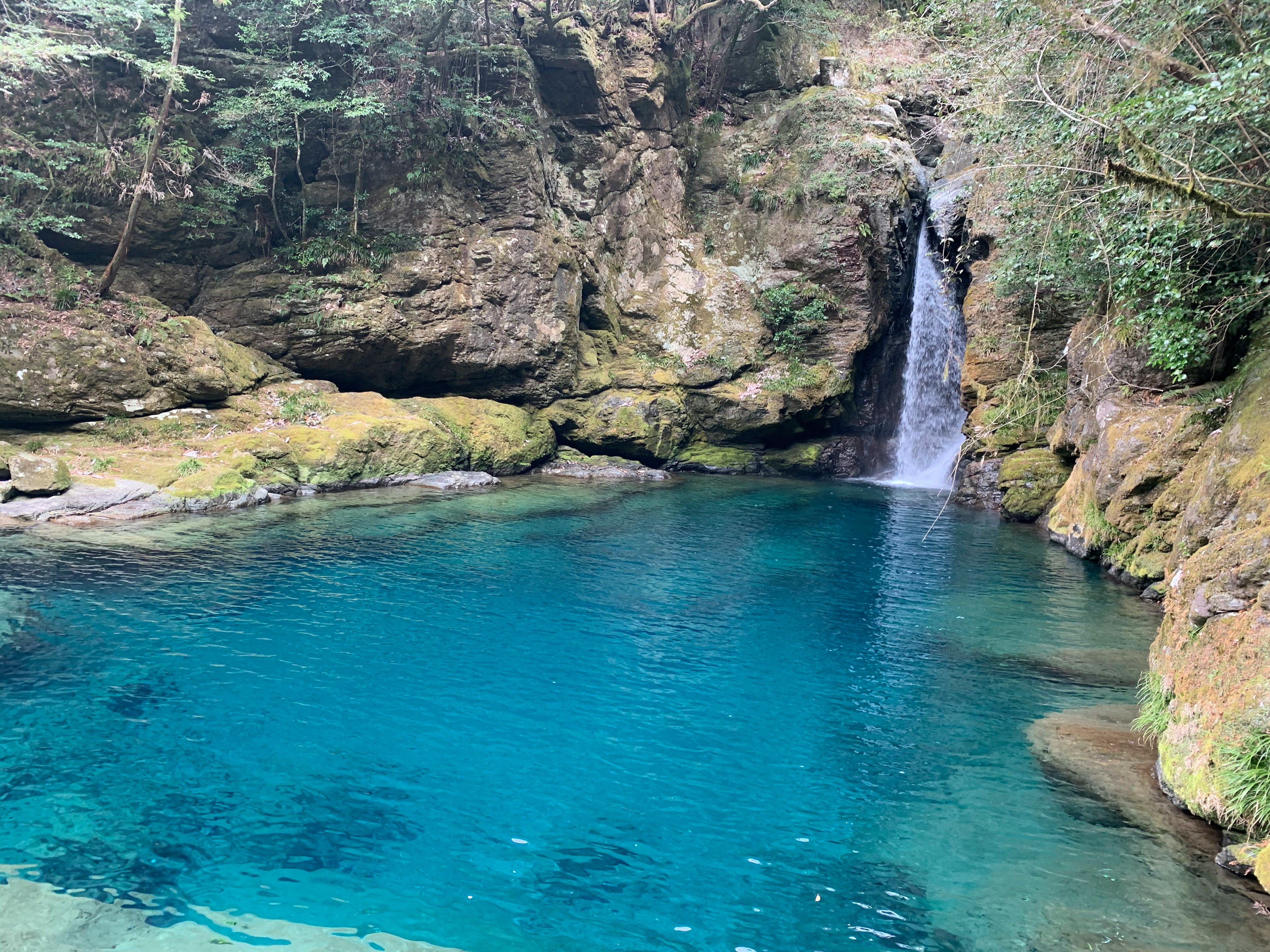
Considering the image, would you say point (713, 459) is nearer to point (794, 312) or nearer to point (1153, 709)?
point (794, 312)

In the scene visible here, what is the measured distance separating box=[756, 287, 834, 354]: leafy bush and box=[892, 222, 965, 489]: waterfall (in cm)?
316

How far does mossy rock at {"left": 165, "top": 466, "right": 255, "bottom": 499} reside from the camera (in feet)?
52.4

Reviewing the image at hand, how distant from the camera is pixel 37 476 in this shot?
14547 millimetres

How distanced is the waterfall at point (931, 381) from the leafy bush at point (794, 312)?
10.4ft

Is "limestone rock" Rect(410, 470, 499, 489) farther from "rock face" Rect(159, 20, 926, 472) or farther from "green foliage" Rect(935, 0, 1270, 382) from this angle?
"green foliage" Rect(935, 0, 1270, 382)

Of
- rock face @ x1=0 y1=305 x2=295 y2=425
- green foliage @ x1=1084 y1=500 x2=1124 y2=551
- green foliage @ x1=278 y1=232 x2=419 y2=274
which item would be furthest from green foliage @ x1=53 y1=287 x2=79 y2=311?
green foliage @ x1=1084 y1=500 x2=1124 y2=551

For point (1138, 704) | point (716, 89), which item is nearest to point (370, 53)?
point (716, 89)

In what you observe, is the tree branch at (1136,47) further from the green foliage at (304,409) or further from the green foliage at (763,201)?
the green foliage at (763,201)

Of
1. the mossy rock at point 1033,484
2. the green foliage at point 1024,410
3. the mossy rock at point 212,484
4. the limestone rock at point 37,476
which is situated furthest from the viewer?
the mossy rock at point 1033,484

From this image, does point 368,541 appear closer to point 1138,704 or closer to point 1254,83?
point 1138,704

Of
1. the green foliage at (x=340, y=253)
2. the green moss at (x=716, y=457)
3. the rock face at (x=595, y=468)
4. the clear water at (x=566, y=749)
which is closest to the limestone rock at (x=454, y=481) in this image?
the rock face at (x=595, y=468)

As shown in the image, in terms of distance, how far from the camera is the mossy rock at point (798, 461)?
2684 cm

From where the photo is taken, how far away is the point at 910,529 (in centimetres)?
1769

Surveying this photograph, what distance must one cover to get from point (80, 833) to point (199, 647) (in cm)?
382
